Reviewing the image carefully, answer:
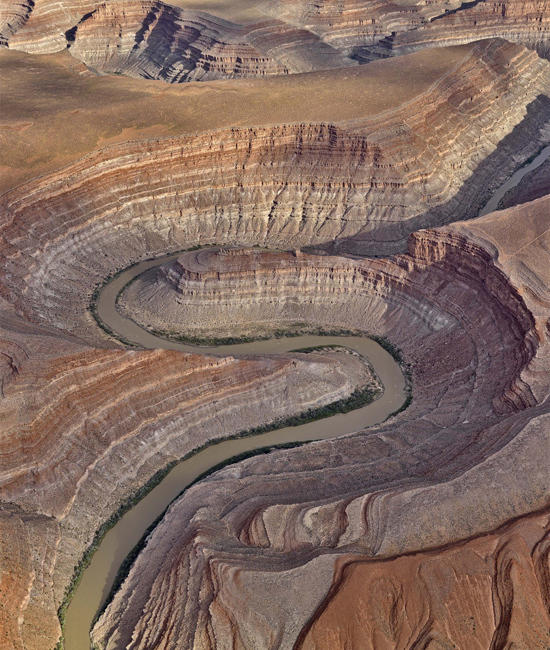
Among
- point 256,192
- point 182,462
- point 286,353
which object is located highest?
point 256,192

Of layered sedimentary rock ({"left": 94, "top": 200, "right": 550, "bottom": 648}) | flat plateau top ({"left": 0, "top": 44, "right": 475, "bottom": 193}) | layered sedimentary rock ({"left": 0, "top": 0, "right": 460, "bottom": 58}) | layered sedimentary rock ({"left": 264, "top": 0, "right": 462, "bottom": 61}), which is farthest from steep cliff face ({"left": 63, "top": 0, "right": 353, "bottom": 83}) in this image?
layered sedimentary rock ({"left": 94, "top": 200, "right": 550, "bottom": 648})

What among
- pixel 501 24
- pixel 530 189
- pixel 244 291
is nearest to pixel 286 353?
pixel 244 291

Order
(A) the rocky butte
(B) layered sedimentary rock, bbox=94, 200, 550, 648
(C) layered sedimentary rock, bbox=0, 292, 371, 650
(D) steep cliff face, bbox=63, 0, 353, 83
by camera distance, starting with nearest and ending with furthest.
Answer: (B) layered sedimentary rock, bbox=94, 200, 550, 648 → (A) the rocky butte → (C) layered sedimentary rock, bbox=0, 292, 371, 650 → (D) steep cliff face, bbox=63, 0, 353, 83

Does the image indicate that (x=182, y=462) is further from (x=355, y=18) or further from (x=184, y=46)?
(x=355, y=18)

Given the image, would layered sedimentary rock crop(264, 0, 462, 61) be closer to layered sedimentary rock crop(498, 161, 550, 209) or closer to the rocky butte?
the rocky butte

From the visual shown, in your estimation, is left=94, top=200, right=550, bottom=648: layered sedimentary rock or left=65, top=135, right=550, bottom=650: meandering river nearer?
left=94, top=200, right=550, bottom=648: layered sedimentary rock

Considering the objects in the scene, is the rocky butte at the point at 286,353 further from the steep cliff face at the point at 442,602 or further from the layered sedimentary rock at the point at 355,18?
the layered sedimentary rock at the point at 355,18

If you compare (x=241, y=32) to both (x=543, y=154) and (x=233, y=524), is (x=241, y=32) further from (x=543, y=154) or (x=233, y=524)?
(x=233, y=524)
